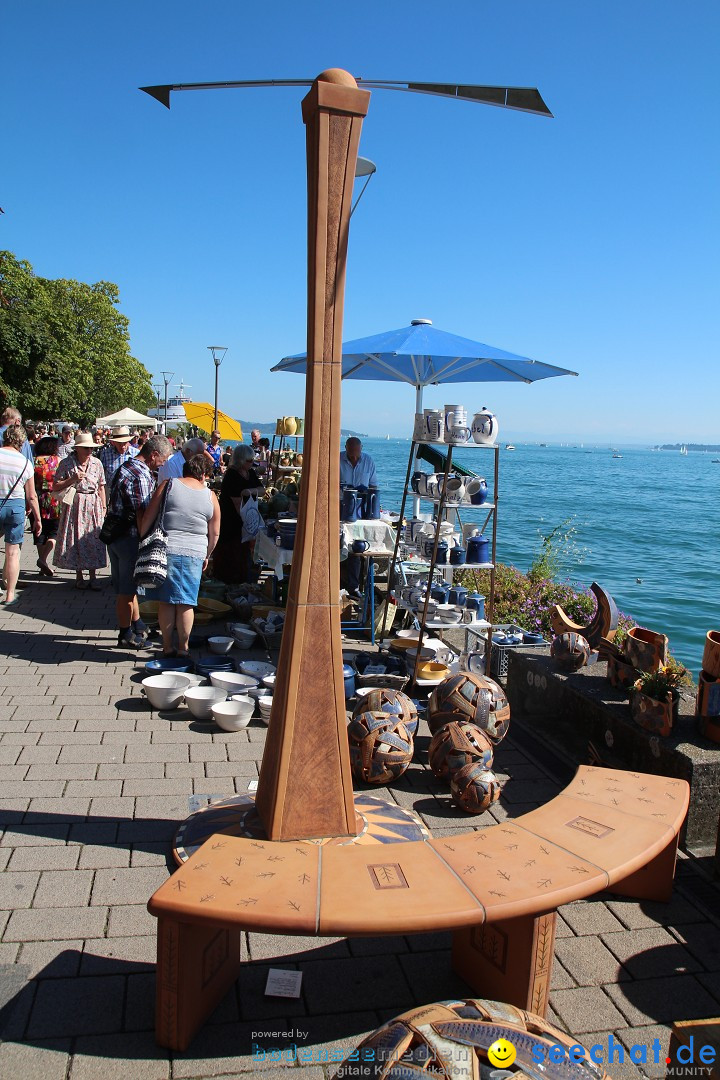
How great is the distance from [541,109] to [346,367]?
5355 millimetres

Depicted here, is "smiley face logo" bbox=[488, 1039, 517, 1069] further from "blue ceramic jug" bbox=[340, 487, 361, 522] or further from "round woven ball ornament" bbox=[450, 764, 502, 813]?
"blue ceramic jug" bbox=[340, 487, 361, 522]

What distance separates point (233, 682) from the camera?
5.40m

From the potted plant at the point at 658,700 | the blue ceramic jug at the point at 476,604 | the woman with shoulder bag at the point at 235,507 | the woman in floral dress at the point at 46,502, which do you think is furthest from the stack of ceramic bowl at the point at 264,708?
the woman in floral dress at the point at 46,502

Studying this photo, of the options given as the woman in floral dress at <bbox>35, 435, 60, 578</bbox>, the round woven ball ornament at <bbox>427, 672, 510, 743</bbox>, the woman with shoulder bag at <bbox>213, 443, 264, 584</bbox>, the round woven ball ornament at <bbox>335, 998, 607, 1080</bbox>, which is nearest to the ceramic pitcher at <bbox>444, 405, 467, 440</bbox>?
the round woven ball ornament at <bbox>427, 672, 510, 743</bbox>

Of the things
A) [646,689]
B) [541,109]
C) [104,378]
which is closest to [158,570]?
[646,689]

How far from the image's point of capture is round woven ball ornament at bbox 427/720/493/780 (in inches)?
162

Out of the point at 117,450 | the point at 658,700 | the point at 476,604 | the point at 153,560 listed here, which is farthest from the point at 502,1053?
the point at 117,450

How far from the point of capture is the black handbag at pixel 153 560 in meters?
5.80

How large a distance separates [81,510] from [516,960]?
6858 millimetres

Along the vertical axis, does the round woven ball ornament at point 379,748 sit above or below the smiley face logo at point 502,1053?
below

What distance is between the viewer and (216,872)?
7.97 ft

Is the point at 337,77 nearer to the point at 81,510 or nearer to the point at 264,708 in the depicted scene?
the point at 264,708

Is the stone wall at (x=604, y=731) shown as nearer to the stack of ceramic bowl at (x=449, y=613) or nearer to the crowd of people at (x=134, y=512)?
the stack of ceramic bowl at (x=449, y=613)

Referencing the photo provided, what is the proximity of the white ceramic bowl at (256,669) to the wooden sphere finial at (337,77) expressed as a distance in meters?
3.94
